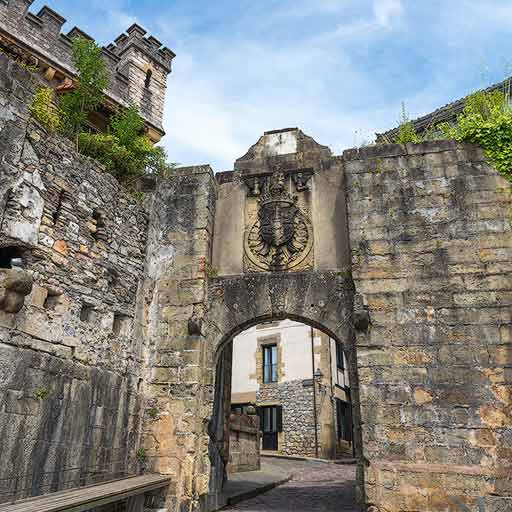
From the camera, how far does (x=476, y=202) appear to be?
19.6 feet

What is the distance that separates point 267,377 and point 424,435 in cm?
1197

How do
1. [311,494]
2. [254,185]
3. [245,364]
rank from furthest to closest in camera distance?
[245,364], [311,494], [254,185]

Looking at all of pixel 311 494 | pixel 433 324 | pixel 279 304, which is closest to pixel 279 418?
pixel 311 494

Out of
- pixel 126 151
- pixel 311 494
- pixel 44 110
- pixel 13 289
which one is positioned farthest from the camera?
pixel 311 494

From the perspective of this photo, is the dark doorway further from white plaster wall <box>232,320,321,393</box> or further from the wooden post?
the wooden post

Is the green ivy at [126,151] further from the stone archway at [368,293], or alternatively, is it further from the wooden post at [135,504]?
the wooden post at [135,504]

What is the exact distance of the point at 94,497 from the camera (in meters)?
4.03

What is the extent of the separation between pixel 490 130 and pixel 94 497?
6131mm

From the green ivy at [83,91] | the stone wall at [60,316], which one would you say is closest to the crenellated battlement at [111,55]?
the green ivy at [83,91]

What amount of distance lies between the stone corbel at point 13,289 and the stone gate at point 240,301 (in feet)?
0.08

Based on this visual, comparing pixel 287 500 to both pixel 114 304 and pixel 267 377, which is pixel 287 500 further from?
pixel 267 377

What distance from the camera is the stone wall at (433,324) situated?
198 inches

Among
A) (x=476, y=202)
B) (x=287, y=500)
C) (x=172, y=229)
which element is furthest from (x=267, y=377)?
(x=476, y=202)

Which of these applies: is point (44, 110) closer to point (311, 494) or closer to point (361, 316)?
point (361, 316)
